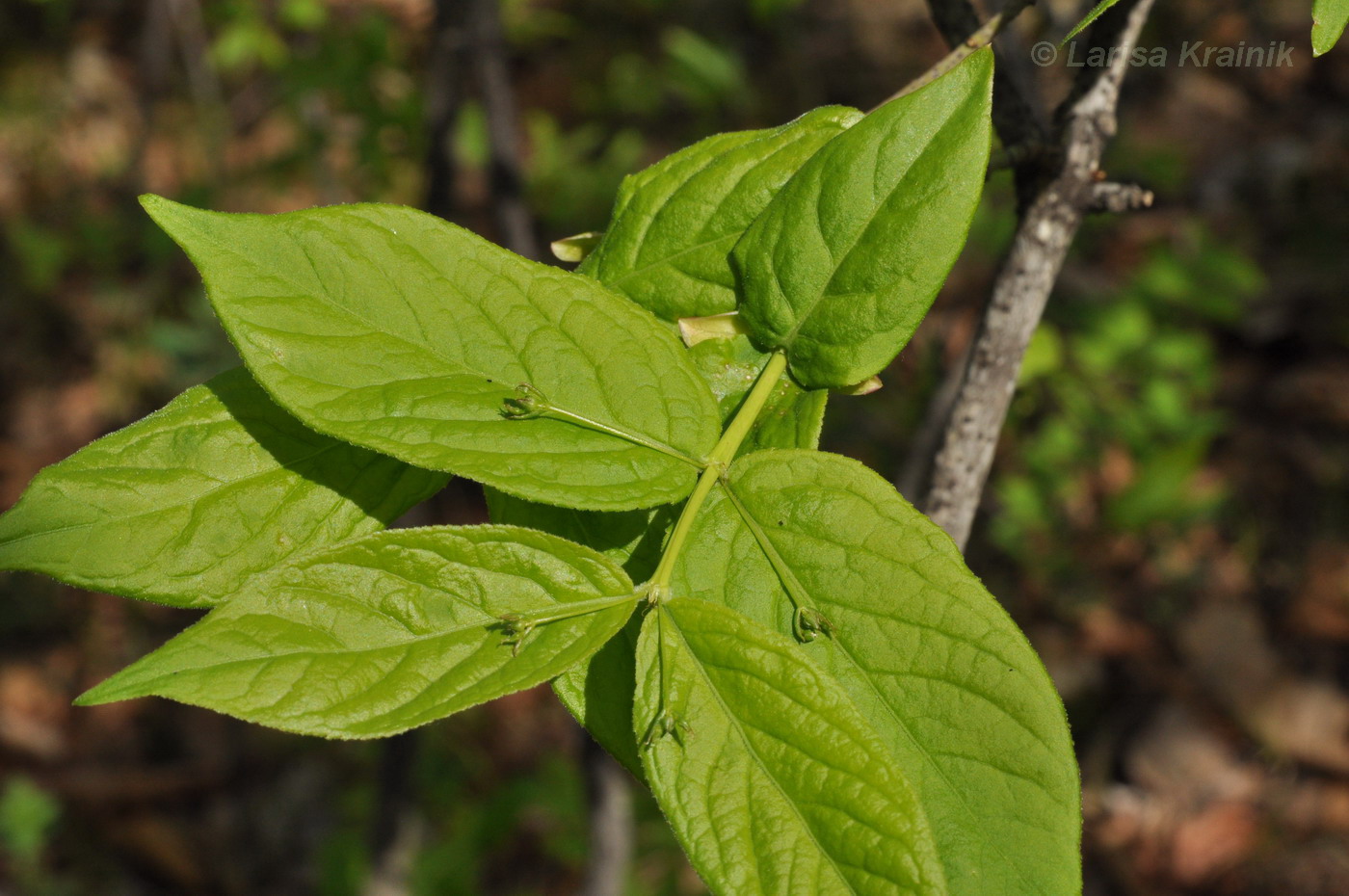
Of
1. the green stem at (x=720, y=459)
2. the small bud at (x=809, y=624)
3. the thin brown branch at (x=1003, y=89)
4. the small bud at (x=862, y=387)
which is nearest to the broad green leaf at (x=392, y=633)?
the green stem at (x=720, y=459)

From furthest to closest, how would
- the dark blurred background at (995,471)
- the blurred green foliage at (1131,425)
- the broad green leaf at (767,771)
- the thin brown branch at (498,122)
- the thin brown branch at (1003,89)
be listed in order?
the blurred green foliage at (1131,425) → the dark blurred background at (995,471) → the thin brown branch at (498,122) → the thin brown branch at (1003,89) → the broad green leaf at (767,771)

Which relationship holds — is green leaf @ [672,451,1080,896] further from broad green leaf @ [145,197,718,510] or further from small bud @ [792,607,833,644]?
broad green leaf @ [145,197,718,510]

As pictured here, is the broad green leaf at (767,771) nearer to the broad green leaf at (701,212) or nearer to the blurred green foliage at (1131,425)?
the broad green leaf at (701,212)

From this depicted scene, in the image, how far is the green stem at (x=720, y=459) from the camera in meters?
0.82

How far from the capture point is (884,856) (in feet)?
2.27

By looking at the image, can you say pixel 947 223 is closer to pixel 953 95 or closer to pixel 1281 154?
pixel 953 95

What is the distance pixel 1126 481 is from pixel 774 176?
404 cm

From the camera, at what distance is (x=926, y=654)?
745mm

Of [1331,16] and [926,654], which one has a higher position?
[1331,16]

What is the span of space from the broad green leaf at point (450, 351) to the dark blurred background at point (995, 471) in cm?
209

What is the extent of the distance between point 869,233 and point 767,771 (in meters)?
0.44

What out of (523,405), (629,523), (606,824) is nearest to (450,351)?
(523,405)

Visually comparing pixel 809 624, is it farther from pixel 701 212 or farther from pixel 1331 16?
pixel 1331 16

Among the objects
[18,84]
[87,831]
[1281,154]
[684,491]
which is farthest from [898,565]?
[18,84]
